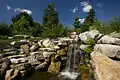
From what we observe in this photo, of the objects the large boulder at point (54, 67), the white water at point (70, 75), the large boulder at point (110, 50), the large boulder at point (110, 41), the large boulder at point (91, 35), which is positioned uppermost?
the large boulder at point (91, 35)

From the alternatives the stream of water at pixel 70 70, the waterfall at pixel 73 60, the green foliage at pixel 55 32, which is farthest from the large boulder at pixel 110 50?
the green foliage at pixel 55 32

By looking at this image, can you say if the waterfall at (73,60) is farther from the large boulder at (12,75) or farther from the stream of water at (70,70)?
the large boulder at (12,75)

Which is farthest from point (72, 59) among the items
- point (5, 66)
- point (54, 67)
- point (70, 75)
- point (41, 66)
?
point (5, 66)

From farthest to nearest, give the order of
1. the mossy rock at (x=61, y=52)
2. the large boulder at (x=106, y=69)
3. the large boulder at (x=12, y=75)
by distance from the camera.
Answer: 1. the mossy rock at (x=61, y=52)
2. the large boulder at (x=12, y=75)
3. the large boulder at (x=106, y=69)

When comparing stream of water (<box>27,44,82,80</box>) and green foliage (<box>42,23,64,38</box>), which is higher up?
green foliage (<box>42,23,64,38</box>)

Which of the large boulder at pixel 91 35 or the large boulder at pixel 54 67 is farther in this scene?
the large boulder at pixel 54 67

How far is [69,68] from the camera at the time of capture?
43.8 feet

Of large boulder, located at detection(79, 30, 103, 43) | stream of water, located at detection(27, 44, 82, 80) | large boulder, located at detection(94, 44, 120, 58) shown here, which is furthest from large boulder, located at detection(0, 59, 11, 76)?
large boulder, located at detection(94, 44, 120, 58)

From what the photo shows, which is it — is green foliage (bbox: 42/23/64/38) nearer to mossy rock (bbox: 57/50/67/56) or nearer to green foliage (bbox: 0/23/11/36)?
mossy rock (bbox: 57/50/67/56)

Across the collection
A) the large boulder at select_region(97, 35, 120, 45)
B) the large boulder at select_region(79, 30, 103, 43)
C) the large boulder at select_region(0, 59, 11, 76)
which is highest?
the large boulder at select_region(79, 30, 103, 43)

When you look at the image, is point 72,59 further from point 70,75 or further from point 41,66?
point 41,66

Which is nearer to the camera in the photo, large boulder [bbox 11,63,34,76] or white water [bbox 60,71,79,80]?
white water [bbox 60,71,79,80]

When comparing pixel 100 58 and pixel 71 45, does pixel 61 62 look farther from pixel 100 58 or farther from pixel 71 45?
pixel 100 58

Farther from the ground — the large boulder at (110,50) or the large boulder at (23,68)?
the large boulder at (110,50)
